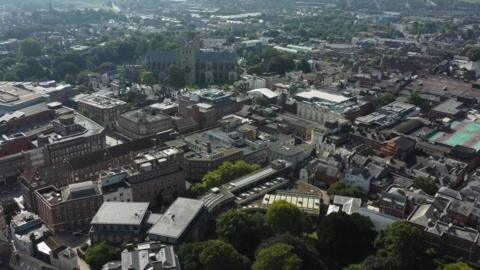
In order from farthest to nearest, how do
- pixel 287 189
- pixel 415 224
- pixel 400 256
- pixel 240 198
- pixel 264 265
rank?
1. pixel 287 189
2. pixel 240 198
3. pixel 415 224
4. pixel 400 256
5. pixel 264 265

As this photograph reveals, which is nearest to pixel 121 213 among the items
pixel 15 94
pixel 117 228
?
pixel 117 228

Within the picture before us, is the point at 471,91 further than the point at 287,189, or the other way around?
the point at 471,91

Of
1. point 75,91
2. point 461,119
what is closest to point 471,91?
point 461,119

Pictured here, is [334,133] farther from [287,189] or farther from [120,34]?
[120,34]

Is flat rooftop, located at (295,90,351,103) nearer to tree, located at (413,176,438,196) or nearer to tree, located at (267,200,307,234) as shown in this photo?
tree, located at (413,176,438,196)

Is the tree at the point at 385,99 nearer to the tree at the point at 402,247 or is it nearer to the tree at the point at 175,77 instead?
the tree at the point at 402,247

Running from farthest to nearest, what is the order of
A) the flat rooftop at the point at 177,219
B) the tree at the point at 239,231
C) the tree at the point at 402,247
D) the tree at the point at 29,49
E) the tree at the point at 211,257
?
the tree at the point at 29,49 → the tree at the point at 239,231 → the flat rooftop at the point at 177,219 → the tree at the point at 402,247 → the tree at the point at 211,257

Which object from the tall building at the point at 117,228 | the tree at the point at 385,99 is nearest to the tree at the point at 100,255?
the tall building at the point at 117,228
